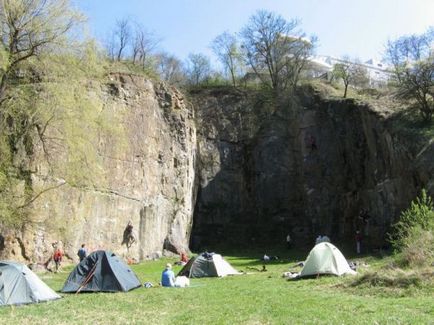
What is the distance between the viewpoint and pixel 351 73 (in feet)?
151

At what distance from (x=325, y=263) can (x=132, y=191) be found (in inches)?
718

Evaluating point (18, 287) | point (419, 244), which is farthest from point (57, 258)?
point (419, 244)

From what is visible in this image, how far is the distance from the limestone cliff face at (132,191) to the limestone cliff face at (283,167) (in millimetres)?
2903

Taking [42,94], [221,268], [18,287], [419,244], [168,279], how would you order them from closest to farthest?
[18,287] < [419,244] < [168,279] < [42,94] < [221,268]

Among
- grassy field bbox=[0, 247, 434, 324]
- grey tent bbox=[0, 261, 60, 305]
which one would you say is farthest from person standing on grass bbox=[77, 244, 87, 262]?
grey tent bbox=[0, 261, 60, 305]

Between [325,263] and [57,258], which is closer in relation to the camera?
[325,263]

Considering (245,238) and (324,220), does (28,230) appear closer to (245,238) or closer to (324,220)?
(245,238)

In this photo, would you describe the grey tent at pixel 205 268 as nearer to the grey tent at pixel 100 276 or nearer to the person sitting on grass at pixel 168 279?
the person sitting on grass at pixel 168 279


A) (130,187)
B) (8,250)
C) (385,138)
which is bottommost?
(8,250)

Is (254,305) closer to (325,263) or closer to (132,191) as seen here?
(325,263)

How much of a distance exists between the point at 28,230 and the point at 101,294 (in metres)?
11.4

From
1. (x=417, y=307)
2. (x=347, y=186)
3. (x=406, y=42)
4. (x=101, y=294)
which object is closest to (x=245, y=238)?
(x=347, y=186)

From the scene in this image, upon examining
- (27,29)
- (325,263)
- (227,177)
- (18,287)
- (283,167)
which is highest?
(27,29)

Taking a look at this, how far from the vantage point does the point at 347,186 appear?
1538 inches
